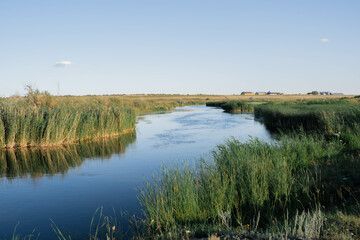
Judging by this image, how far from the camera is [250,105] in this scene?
4572cm

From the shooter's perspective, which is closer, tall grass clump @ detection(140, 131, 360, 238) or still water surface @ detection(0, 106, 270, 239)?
tall grass clump @ detection(140, 131, 360, 238)

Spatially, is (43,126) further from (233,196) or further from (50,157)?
(233,196)

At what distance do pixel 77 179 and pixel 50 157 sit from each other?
3763 mm

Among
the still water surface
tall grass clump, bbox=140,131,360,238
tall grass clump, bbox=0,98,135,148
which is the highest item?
tall grass clump, bbox=0,98,135,148

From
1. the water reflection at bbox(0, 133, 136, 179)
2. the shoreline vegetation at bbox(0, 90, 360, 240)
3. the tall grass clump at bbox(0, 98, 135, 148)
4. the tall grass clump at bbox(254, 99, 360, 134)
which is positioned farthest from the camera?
the tall grass clump at bbox(0, 98, 135, 148)

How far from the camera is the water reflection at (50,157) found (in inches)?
457

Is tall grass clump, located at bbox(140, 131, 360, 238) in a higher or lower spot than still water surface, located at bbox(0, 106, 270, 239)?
higher

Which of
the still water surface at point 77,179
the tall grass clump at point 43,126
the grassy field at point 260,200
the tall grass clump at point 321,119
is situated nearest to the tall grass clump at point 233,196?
the grassy field at point 260,200

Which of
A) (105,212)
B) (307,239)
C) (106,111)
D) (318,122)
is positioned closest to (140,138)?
(106,111)

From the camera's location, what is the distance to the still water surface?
720 cm

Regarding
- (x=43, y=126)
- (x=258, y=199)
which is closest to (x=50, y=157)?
(x=43, y=126)

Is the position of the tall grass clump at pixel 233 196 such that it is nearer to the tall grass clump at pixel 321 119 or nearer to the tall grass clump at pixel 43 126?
the tall grass clump at pixel 321 119

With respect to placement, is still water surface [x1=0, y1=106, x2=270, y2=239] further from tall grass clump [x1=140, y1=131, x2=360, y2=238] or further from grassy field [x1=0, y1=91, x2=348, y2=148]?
tall grass clump [x1=140, y1=131, x2=360, y2=238]

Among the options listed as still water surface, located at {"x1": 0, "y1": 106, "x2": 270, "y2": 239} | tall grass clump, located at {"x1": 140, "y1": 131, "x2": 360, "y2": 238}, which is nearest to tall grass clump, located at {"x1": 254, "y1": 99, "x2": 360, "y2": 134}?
still water surface, located at {"x1": 0, "y1": 106, "x2": 270, "y2": 239}
